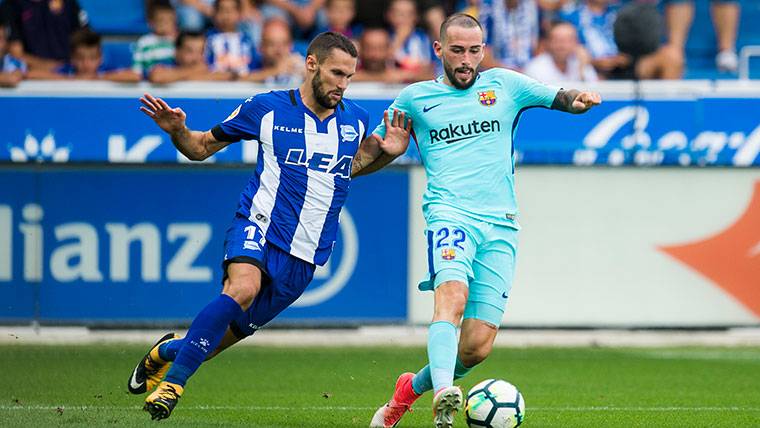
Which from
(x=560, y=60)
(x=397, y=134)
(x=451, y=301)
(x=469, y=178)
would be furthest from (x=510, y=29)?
(x=451, y=301)

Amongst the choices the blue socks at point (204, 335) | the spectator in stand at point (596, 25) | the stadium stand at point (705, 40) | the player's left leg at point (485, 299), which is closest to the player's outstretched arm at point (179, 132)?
the blue socks at point (204, 335)

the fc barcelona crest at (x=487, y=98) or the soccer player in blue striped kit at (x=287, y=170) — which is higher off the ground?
the fc barcelona crest at (x=487, y=98)

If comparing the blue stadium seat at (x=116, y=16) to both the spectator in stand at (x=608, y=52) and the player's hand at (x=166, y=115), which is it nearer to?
the spectator in stand at (x=608, y=52)

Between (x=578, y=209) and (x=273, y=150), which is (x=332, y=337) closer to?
(x=578, y=209)

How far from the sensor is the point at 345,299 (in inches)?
471

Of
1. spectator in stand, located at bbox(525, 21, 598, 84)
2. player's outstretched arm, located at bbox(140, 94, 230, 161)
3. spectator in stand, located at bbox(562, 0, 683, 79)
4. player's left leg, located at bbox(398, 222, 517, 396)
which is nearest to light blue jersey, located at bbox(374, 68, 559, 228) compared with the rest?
player's left leg, located at bbox(398, 222, 517, 396)

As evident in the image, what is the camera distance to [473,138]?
24.4ft

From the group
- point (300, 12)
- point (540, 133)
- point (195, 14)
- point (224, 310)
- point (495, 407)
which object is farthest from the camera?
point (300, 12)

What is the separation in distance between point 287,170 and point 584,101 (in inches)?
66.5

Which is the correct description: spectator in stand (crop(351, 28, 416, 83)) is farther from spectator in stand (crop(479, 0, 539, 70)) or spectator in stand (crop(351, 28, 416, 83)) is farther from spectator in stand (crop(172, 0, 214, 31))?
spectator in stand (crop(172, 0, 214, 31))

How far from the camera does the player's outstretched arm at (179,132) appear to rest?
23.9ft

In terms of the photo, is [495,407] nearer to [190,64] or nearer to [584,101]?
[584,101]

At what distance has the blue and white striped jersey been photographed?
7457 millimetres

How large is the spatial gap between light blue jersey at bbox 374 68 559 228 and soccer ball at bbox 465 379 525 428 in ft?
3.24
